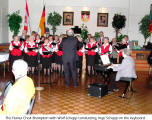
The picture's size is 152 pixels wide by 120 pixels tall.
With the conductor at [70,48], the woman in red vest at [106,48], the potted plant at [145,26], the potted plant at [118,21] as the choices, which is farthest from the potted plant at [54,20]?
the conductor at [70,48]

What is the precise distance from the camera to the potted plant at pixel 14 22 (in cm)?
1349

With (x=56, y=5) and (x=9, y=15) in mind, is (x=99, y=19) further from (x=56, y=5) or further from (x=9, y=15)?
(x=9, y=15)

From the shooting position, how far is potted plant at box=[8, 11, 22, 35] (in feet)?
44.3

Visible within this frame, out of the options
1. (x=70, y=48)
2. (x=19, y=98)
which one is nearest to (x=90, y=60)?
(x=70, y=48)

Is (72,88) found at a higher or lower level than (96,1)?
lower

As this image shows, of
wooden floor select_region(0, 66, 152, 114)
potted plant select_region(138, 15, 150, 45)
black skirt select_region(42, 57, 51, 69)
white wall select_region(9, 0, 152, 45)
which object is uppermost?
white wall select_region(9, 0, 152, 45)

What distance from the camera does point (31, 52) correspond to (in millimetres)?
7918

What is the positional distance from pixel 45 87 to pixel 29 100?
408 centimetres

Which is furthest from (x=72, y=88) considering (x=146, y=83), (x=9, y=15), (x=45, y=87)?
(x=9, y=15)

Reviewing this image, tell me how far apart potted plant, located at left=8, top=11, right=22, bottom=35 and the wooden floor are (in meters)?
7.14

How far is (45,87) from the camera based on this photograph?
6477 mm

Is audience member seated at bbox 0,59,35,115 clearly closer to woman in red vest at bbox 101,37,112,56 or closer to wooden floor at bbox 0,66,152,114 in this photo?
wooden floor at bbox 0,66,152,114

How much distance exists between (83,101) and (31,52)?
11.4ft

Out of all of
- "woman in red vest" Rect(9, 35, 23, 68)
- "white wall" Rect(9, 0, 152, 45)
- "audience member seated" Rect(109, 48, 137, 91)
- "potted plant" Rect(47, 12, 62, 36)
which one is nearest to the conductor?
"audience member seated" Rect(109, 48, 137, 91)
